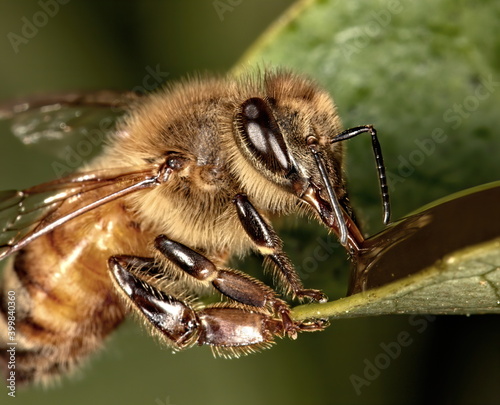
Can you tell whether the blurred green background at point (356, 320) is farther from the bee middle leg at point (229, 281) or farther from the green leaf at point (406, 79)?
the bee middle leg at point (229, 281)

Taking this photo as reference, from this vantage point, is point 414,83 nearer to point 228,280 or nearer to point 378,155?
point 378,155

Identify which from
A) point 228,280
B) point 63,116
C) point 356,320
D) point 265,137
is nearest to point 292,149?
point 265,137

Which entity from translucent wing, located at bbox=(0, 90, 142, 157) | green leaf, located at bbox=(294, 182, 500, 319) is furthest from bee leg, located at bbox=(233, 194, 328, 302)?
translucent wing, located at bbox=(0, 90, 142, 157)

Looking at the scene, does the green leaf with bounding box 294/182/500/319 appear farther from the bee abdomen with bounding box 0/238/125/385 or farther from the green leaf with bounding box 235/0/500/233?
the bee abdomen with bounding box 0/238/125/385

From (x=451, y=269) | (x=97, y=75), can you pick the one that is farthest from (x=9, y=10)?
(x=451, y=269)

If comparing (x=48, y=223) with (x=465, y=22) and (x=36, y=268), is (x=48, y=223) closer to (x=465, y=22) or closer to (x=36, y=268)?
(x=36, y=268)
